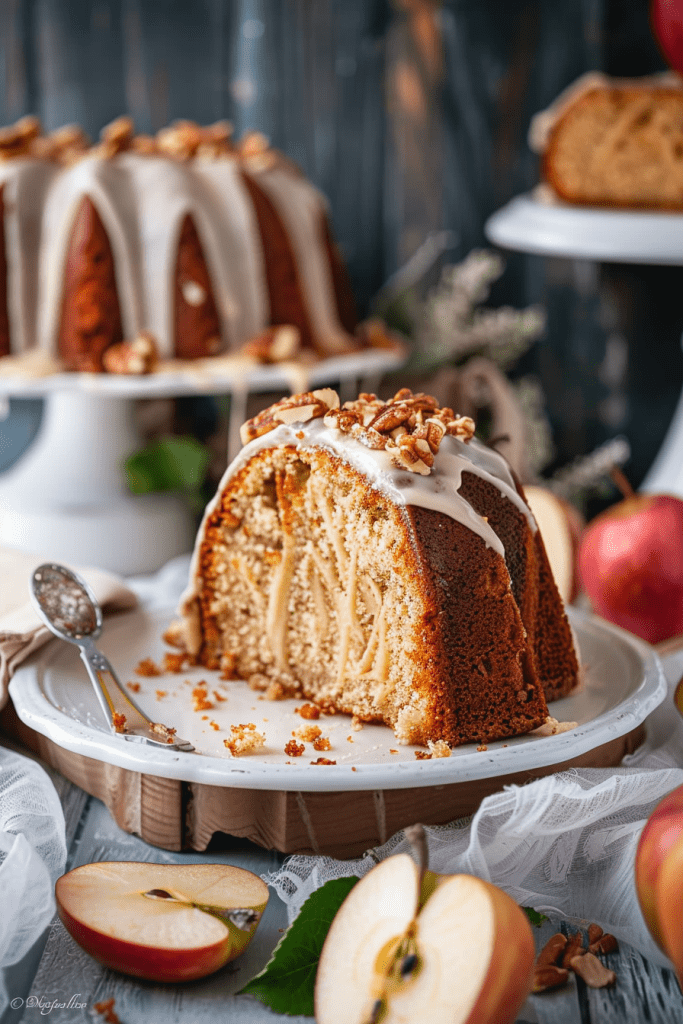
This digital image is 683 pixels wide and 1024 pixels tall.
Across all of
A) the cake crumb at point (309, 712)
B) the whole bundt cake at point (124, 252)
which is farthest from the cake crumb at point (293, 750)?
the whole bundt cake at point (124, 252)

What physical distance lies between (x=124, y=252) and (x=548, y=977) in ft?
4.94

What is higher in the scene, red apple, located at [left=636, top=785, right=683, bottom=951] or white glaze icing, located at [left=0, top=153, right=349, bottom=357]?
white glaze icing, located at [left=0, top=153, right=349, bottom=357]

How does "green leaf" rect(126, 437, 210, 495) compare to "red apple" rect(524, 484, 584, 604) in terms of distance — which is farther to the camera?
"green leaf" rect(126, 437, 210, 495)

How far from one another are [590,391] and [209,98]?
1.15m

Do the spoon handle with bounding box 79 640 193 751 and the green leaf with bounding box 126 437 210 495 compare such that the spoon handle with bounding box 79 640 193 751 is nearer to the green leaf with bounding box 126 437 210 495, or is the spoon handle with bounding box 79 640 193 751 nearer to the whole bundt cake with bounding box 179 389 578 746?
the whole bundt cake with bounding box 179 389 578 746

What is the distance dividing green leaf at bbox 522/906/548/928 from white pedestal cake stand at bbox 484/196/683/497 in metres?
1.02

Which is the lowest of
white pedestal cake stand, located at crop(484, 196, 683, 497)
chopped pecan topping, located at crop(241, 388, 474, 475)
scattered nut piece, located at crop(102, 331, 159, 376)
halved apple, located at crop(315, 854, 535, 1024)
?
halved apple, located at crop(315, 854, 535, 1024)

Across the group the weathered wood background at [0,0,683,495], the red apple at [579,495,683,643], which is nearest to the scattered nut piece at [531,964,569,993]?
the red apple at [579,495,683,643]

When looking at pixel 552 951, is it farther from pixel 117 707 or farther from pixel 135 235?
pixel 135 235

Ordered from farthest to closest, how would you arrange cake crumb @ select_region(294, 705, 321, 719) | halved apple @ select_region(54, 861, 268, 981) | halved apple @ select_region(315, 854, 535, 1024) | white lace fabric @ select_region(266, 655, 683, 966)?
cake crumb @ select_region(294, 705, 321, 719)
white lace fabric @ select_region(266, 655, 683, 966)
halved apple @ select_region(54, 861, 268, 981)
halved apple @ select_region(315, 854, 535, 1024)

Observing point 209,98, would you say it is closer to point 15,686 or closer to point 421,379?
point 421,379

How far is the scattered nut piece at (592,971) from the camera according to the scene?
2.97ft

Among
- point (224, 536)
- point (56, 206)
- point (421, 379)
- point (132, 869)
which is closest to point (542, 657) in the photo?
point (224, 536)

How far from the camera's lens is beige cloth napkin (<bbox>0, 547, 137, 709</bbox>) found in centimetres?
127
